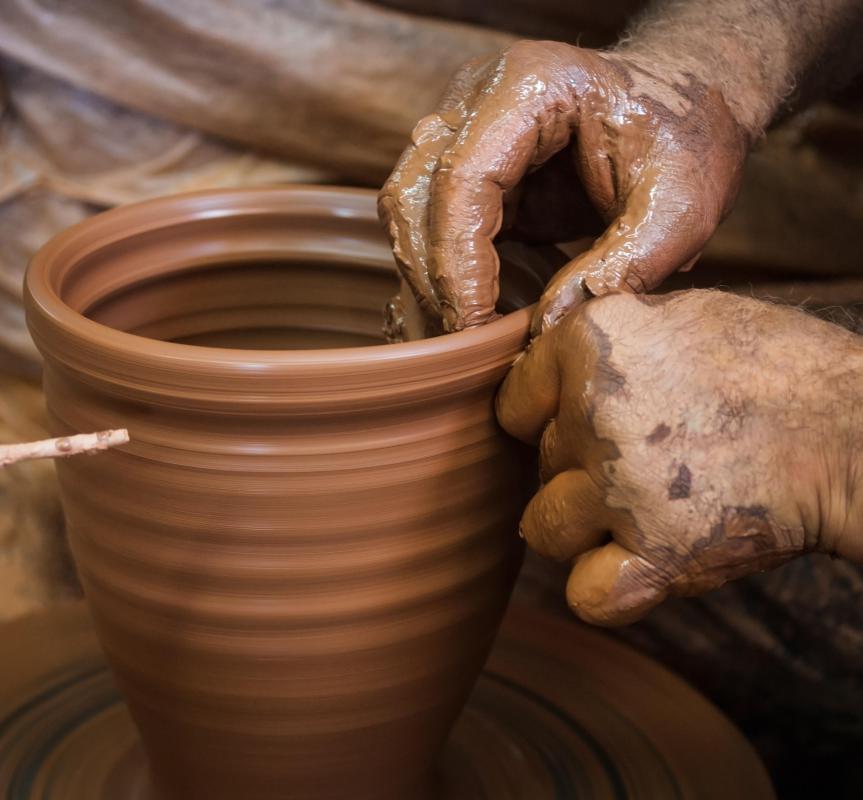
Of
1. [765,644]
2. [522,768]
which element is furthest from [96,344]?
[765,644]

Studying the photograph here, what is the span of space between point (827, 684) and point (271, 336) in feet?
2.96

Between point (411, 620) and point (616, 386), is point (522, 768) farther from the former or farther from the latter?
point (616, 386)

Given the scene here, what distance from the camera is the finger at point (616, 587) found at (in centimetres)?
90

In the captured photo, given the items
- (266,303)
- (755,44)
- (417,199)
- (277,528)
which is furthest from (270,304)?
(755,44)

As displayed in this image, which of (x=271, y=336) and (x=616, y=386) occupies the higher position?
(x=616, y=386)

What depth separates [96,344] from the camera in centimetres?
92

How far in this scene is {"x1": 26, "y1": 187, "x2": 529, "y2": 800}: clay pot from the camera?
91 cm

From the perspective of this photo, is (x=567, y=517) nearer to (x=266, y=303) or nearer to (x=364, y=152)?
(x=266, y=303)

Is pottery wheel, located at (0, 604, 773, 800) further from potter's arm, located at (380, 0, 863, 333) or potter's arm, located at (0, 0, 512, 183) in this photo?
potter's arm, located at (0, 0, 512, 183)

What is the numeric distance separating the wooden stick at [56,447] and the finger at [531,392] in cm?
35

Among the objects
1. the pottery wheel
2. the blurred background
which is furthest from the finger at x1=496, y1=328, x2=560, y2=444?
the blurred background

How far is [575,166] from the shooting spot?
3.69ft

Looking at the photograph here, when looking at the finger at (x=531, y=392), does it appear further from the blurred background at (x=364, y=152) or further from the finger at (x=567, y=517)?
the blurred background at (x=364, y=152)

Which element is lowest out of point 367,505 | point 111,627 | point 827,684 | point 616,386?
point 827,684
